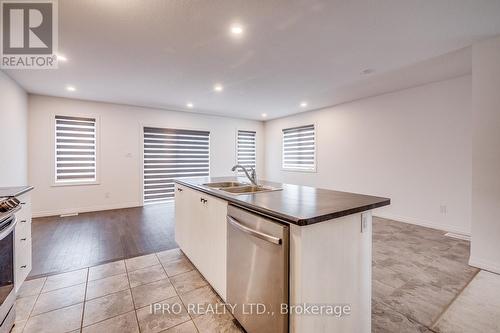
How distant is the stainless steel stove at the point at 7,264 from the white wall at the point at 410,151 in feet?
17.2

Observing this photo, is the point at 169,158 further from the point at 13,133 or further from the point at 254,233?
the point at 254,233

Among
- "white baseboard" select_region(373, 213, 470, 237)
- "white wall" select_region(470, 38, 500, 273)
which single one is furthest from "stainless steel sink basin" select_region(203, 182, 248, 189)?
"white baseboard" select_region(373, 213, 470, 237)

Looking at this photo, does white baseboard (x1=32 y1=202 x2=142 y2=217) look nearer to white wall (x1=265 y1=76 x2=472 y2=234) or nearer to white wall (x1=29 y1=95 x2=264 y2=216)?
white wall (x1=29 y1=95 x2=264 y2=216)

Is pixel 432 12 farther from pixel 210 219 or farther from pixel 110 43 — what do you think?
pixel 110 43

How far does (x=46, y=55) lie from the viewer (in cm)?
276

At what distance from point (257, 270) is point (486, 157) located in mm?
2893

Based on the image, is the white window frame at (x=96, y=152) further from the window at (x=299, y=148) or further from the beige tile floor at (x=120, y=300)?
the window at (x=299, y=148)

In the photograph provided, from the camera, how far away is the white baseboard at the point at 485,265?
2371 mm

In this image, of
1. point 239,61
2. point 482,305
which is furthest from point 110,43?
point 482,305

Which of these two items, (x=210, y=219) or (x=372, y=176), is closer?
(x=210, y=219)

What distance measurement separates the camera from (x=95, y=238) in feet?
10.8

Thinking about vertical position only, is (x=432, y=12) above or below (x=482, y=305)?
above

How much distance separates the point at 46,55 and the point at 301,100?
4.28 meters

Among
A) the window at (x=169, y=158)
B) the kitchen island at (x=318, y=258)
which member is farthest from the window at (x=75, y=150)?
the kitchen island at (x=318, y=258)
